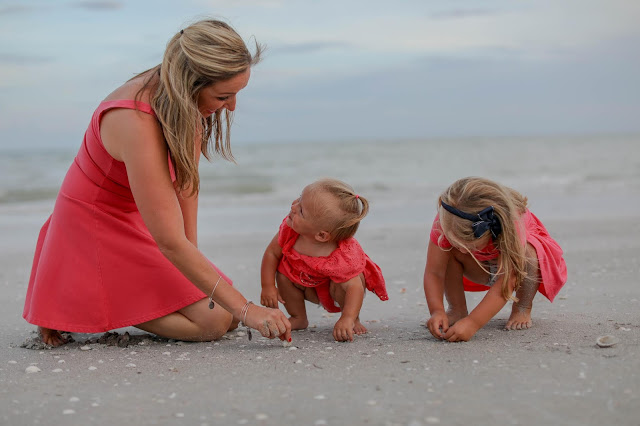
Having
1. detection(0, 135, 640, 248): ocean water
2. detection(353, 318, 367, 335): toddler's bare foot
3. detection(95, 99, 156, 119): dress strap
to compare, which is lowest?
detection(0, 135, 640, 248): ocean water

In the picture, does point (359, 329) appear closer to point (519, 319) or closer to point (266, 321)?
point (266, 321)

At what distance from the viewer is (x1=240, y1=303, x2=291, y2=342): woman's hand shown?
126 inches

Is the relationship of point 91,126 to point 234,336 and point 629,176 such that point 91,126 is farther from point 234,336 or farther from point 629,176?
point 629,176

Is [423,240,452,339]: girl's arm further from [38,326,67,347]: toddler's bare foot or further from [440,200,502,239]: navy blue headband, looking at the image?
[38,326,67,347]: toddler's bare foot

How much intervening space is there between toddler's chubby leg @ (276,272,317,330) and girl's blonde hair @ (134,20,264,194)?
3.31ft

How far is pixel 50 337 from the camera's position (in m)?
3.62

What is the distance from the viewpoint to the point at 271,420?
2352mm

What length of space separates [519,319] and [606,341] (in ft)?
2.11

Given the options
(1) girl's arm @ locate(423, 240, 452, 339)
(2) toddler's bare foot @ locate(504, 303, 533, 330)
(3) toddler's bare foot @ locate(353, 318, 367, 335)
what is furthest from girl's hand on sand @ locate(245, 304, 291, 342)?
(2) toddler's bare foot @ locate(504, 303, 533, 330)

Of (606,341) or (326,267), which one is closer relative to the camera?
(606,341)

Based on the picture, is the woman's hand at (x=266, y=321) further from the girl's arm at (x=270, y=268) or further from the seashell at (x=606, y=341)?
the seashell at (x=606, y=341)

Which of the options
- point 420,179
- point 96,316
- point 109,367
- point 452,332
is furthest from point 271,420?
point 420,179

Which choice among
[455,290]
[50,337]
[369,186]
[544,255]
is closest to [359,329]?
[455,290]

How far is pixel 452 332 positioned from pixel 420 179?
56.3ft
